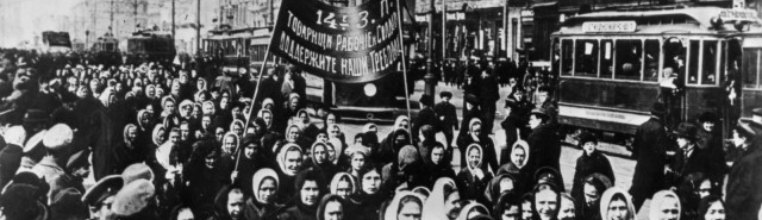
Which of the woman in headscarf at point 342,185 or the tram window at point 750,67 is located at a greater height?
the tram window at point 750,67

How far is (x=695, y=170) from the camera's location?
5.53 metres

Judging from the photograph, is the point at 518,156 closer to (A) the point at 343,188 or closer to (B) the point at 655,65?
(A) the point at 343,188

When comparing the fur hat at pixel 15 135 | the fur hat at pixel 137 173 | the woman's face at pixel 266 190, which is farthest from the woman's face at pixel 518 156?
the fur hat at pixel 15 135

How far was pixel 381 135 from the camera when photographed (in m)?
9.84

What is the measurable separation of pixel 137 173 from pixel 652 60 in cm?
546

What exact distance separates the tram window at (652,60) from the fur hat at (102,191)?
222 inches

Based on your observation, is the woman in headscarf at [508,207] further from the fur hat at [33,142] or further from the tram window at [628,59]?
→ the tram window at [628,59]

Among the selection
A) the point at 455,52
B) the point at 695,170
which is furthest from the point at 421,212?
the point at 455,52

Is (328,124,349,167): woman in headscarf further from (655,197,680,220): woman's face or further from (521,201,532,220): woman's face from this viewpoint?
(655,197,680,220): woman's face

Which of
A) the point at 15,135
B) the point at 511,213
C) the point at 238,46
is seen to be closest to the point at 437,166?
the point at 511,213

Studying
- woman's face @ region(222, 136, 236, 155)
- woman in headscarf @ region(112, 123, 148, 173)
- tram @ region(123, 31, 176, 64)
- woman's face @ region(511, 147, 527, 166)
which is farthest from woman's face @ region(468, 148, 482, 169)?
tram @ region(123, 31, 176, 64)

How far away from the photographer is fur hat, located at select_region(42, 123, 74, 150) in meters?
5.45

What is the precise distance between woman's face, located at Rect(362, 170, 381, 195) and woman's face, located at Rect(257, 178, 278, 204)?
→ 2.05ft

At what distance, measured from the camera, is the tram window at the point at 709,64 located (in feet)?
26.4
